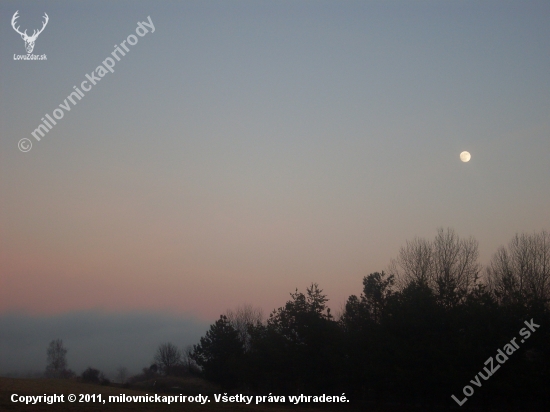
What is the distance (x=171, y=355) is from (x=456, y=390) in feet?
299

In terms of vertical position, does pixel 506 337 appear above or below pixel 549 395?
above

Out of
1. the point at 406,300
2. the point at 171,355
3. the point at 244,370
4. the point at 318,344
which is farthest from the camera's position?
the point at 171,355

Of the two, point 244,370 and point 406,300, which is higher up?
point 406,300

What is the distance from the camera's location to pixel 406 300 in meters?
36.4

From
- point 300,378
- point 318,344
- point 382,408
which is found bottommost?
point 382,408

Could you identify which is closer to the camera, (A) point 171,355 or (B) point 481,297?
(B) point 481,297

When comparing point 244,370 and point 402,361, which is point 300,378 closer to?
point 244,370

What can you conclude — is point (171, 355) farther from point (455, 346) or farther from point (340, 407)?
point (455, 346)

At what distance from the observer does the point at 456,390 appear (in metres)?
31.8

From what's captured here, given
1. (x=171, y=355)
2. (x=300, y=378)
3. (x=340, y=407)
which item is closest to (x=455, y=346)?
(x=340, y=407)

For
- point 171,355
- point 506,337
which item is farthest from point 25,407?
point 171,355

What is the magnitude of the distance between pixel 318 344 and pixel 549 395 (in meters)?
19.6

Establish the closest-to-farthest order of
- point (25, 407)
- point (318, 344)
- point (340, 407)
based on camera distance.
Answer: point (25, 407) < point (340, 407) < point (318, 344)

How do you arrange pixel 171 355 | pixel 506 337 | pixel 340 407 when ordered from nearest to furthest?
1. pixel 506 337
2. pixel 340 407
3. pixel 171 355
